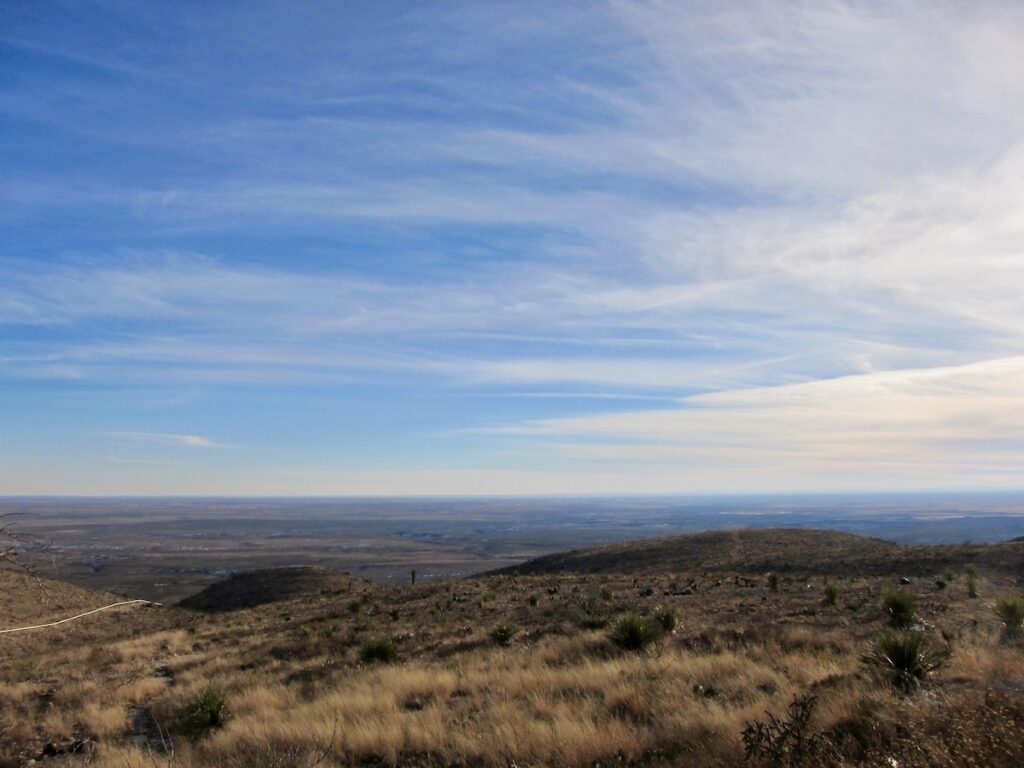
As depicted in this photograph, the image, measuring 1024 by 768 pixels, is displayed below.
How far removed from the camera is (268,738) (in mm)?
8523

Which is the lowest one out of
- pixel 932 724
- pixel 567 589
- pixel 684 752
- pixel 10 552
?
pixel 567 589

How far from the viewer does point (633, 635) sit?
12.5m

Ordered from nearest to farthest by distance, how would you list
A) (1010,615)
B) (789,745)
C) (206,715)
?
1. (789,745)
2. (206,715)
3. (1010,615)

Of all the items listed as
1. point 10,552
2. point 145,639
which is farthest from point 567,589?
point 10,552

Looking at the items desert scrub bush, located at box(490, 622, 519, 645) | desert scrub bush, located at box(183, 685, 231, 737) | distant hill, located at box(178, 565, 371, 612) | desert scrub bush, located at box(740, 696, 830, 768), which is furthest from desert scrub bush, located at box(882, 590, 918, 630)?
distant hill, located at box(178, 565, 371, 612)

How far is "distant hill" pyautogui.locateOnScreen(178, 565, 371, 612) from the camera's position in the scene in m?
37.7

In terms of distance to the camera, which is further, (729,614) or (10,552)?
(729,614)

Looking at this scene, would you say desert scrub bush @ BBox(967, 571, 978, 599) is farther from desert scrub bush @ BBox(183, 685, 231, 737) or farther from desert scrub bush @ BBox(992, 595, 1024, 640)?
desert scrub bush @ BBox(183, 685, 231, 737)

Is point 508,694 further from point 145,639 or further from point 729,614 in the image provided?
point 145,639

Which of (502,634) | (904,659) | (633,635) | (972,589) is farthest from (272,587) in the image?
(904,659)

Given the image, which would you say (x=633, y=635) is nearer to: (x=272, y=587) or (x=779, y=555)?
(x=779, y=555)

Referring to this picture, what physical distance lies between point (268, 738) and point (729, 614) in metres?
11.7

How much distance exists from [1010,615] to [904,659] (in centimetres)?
560

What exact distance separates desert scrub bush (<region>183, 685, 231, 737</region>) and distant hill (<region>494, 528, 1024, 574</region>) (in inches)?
912
